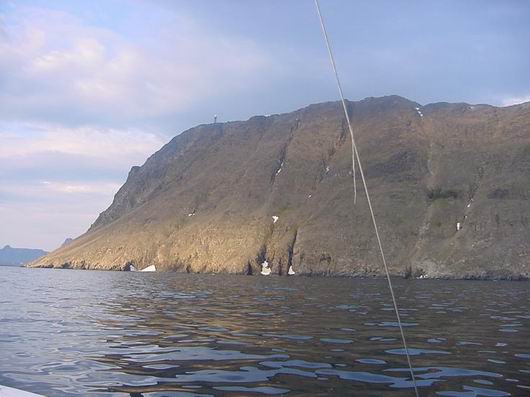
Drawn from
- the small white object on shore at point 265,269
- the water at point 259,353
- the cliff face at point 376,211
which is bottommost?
the small white object on shore at point 265,269

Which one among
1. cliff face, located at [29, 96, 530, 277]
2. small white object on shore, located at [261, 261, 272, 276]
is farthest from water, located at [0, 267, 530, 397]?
small white object on shore, located at [261, 261, 272, 276]

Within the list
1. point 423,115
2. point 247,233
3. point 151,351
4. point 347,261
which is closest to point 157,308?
point 151,351

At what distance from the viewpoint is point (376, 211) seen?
14650cm

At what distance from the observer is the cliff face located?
125200mm

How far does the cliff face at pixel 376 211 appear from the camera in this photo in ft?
411

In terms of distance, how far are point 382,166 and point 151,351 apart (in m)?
157

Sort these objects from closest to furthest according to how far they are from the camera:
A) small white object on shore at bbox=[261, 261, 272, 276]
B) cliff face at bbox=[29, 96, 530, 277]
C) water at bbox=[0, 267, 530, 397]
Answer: water at bbox=[0, 267, 530, 397], cliff face at bbox=[29, 96, 530, 277], small white object on shore at bbox=[261, 261, 272, 276]

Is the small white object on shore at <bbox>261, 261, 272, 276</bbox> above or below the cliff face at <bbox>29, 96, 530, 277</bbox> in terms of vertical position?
below

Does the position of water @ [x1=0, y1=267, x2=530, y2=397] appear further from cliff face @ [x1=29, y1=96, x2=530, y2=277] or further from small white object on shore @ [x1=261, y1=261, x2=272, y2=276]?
small white object on shore @ [x1=261, y1=261, x2=272, y2=276]

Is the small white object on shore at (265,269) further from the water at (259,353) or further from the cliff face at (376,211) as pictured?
the water at (259,353)

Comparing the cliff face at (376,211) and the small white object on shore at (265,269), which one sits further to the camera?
the small white object on shore at (265,269)

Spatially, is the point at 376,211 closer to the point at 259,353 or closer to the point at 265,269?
the point at 265,269

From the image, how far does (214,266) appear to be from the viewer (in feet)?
495

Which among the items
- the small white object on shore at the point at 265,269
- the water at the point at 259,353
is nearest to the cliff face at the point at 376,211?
the small white object on shore at the point at 265,269
